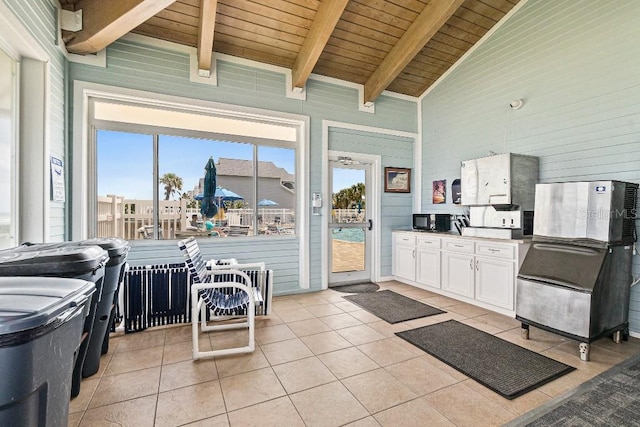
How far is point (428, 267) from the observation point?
16.1 ft

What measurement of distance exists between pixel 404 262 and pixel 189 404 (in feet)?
13.3

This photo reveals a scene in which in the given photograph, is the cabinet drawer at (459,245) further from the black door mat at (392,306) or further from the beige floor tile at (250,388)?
the beige floor tile at (250,388)

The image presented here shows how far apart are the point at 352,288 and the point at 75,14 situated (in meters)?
4.92

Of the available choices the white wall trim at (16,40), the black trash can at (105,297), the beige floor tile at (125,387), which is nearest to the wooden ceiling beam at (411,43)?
the white wall trim at (16,40)

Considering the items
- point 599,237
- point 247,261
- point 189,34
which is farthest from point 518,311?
point 189,34

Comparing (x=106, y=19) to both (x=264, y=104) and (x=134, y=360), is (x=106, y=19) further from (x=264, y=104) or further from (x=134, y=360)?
(x=134, y=360)

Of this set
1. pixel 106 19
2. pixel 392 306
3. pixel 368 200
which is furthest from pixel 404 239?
pixel 106 19

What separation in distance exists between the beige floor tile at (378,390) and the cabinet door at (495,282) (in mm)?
2130

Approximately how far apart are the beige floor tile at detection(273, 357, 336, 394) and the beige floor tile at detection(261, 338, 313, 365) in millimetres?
79

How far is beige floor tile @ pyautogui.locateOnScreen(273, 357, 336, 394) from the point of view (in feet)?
7.72

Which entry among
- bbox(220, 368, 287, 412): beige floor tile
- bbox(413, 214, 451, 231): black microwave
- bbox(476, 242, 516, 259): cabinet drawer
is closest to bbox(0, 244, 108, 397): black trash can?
bbox(220, 368, 287, 412): beige floor tile

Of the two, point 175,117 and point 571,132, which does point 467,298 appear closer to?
point 571,132

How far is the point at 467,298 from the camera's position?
4.29 m

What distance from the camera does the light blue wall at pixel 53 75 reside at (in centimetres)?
272
